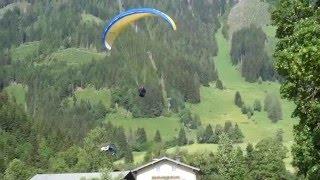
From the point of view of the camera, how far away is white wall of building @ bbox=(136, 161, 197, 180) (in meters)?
88.3

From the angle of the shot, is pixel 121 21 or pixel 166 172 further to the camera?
pixel 166 172

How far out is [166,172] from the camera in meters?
88.8

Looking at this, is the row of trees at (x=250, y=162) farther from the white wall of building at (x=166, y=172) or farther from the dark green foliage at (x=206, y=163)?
the white wall of building at (x=166, y=172)

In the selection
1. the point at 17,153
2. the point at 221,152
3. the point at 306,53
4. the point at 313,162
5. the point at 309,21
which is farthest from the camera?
the point at 17,153

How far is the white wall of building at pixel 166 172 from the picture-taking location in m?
88.3

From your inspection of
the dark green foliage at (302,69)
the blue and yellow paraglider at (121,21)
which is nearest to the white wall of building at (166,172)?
the blue and yellow paraglider at (121,21)

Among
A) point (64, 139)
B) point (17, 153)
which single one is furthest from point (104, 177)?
point (64, 139)

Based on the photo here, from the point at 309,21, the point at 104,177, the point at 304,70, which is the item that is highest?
the point at 309,21

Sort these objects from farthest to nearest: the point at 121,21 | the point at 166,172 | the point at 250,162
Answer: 1. the point at 250,162
2. the point at 166,172
3. the point at 121,21

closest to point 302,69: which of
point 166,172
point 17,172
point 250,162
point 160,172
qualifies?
point 166,172

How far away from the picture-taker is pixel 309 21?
93.4 ft

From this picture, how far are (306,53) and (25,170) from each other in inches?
4467

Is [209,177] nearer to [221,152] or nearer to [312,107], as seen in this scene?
[221,152]

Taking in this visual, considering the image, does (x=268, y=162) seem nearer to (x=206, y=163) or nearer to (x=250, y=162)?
(x=250, y=162)
